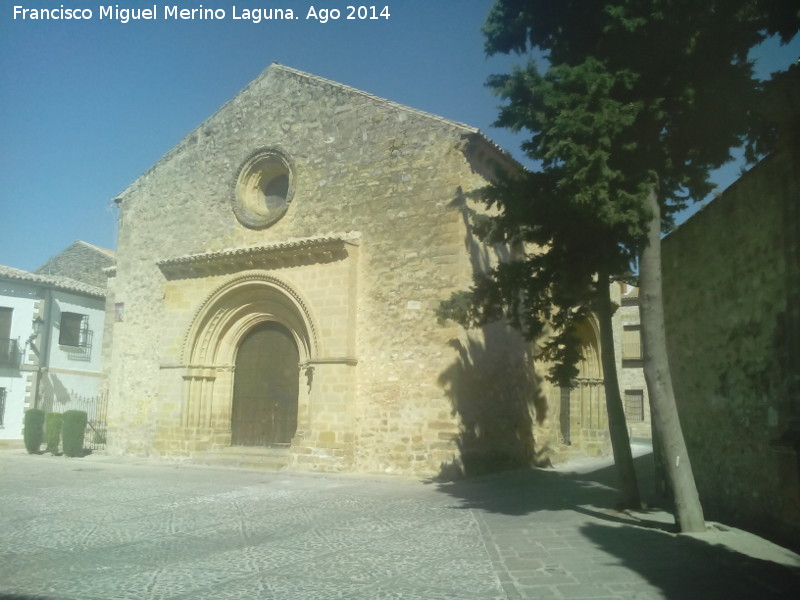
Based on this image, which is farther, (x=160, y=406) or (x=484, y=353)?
(x=160, y=406)

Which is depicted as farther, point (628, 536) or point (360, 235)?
point (360, 235)

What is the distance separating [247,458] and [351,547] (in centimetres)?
738

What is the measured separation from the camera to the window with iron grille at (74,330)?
75.4 feet

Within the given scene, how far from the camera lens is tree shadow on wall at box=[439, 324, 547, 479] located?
36.0 ft

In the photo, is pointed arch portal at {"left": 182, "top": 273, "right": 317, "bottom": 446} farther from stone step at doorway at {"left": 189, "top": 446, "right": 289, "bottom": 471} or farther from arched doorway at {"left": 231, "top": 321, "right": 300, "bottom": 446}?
stone step at doorway at {"left": 189, "top": 446, "right": 289, "bottom": 471}

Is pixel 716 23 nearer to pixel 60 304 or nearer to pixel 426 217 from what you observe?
pixel 426 217

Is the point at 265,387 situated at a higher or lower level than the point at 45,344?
lower

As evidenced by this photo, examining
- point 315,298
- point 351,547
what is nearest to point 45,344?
point 315,298

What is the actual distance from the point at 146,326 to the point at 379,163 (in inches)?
268

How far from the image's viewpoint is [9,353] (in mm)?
21328

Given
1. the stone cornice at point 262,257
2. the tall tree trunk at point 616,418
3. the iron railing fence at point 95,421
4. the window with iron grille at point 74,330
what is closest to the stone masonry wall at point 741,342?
the tall tree trunk at point 616,418

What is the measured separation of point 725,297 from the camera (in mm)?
7277

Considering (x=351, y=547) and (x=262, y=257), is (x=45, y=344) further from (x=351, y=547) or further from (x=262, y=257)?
(x=351, y=547)

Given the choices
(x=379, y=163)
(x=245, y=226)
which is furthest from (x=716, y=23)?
(x=245, y=226)
